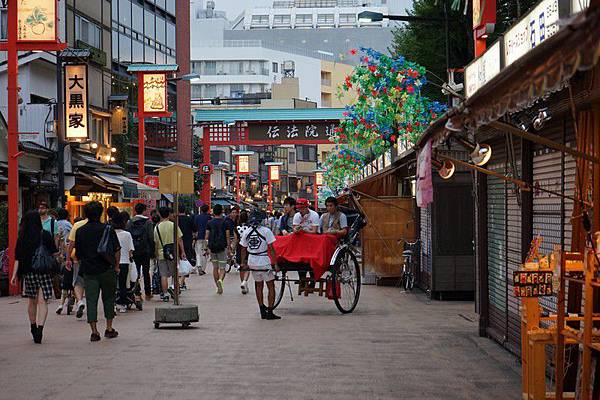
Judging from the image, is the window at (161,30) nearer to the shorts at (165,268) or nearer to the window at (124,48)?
the window at (124,48)

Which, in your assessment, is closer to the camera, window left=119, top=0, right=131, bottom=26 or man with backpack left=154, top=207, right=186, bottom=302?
man with backpack left=154, top=207, right=186, bottom=302

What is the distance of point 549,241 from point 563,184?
1222 mm

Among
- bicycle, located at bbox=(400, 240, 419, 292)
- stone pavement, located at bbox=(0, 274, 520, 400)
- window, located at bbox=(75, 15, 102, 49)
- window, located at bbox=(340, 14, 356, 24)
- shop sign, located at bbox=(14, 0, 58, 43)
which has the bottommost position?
stone pavement, located at bbox=(0, 274, 520, 400)

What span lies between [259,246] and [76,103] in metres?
16.4

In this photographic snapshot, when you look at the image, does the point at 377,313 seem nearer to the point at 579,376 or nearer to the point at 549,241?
the point at 549,241

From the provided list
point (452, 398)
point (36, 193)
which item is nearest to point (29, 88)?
point (36, 193)

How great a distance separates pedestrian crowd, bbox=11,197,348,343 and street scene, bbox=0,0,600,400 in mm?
42

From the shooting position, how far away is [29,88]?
109 ft

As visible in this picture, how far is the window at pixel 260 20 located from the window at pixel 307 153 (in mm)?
20107

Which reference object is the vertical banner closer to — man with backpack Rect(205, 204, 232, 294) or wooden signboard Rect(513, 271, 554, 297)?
man with backpack Rect(205, 204, 232, 294)

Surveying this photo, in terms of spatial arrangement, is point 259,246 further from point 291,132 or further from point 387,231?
point 291,132

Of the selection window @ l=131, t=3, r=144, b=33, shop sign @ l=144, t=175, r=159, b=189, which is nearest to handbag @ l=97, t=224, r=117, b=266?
shop sign @ l=144, t=175, r=159, b=189

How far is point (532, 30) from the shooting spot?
909 cm

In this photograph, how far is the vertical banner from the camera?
101ft
